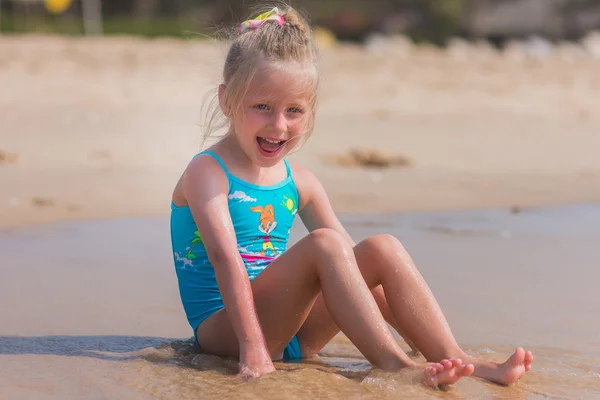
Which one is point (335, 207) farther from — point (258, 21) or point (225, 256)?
point (225, 256)

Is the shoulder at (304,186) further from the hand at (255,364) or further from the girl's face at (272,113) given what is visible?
the hand at (255,364)

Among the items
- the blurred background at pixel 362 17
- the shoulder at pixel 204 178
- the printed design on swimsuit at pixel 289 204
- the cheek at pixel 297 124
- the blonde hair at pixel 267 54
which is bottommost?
the printed design on swimsuit at pixel 289 204

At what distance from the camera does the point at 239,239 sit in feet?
9.96

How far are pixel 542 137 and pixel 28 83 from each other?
5.13m

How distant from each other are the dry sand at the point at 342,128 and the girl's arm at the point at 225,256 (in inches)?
23.7

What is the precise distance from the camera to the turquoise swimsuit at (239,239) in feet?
9.95

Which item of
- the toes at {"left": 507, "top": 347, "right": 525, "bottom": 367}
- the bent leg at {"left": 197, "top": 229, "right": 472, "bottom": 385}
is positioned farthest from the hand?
the toes at {"left": 507, "top": 347, "right": 525, "bottom": 367}

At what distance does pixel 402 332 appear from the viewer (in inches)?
115

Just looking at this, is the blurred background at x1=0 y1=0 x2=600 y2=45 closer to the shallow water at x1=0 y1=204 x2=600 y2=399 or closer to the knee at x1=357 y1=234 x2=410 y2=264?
the shallow water at x1=0 y1=204 x2=600 y2=399

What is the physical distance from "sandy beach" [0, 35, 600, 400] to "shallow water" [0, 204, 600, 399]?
0.01 m

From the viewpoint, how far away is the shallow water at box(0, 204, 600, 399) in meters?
2.65

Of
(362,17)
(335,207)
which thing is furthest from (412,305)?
(362,17)

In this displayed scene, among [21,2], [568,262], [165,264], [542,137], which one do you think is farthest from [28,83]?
[21,2]

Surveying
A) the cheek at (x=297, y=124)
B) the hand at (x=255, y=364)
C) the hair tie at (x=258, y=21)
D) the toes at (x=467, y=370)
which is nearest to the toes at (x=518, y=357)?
the toes at (x=467, y=370)
